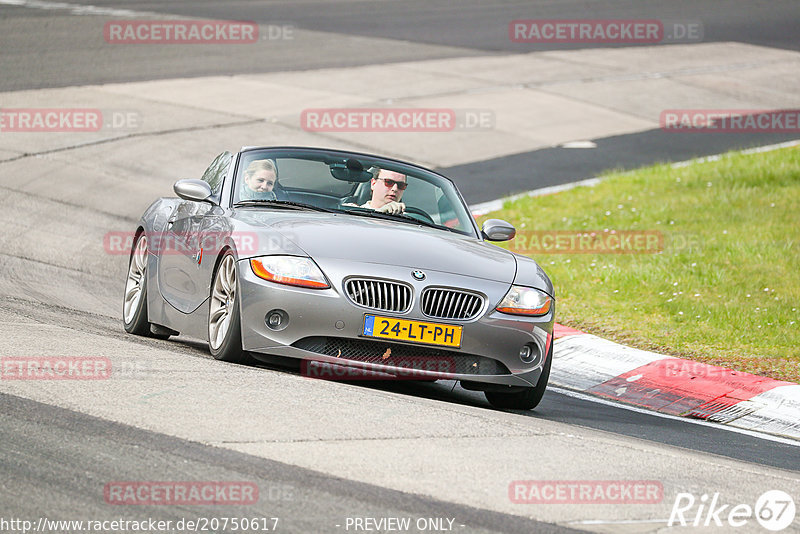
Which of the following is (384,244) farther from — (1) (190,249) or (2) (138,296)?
(2) (138,296)

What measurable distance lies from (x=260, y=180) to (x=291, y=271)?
1.46 meters

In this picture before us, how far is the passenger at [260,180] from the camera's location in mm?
8258

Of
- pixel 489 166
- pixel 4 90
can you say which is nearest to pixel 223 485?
pixel 489 166

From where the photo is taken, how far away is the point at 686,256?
13234 mm

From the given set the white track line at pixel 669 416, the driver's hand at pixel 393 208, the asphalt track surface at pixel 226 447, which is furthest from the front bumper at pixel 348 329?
the white track line at pixel 669 416

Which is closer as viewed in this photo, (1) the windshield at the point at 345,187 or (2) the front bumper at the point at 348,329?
(2) the front bumper at the point at 348,329

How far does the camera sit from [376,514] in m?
4.64

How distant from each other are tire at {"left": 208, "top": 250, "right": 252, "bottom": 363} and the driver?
1.20 m

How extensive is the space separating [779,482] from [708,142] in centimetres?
1607

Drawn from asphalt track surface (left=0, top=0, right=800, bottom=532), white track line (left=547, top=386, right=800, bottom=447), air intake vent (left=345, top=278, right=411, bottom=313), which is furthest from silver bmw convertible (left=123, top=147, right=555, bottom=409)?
white track line (left=547, top=386, right=800, bottom=447)

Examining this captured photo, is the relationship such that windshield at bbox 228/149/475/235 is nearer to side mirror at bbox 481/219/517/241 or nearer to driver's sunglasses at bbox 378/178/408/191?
driver's sunglasses at bbox 378/178/408/191

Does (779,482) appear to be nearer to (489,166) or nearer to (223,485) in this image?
(223,485)

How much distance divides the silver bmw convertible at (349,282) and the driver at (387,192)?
0.03 ft

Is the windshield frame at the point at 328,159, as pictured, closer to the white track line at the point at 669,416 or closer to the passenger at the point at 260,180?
the passenger at the point at 260,180
